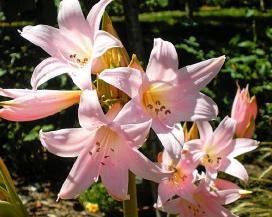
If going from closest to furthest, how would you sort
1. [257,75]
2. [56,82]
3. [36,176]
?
[56,82] < [257,75] < [36,176]

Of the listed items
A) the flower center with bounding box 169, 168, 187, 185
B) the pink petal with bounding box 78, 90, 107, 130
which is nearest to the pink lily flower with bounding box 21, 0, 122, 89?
the pink petal with bounding box 78, 90, 107, 130

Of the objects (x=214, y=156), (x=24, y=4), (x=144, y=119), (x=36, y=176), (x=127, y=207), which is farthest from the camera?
(x=36, y=176)

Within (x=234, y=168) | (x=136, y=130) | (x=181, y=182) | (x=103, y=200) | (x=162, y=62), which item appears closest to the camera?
(x=136, y=130)

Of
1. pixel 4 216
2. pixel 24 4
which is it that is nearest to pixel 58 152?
pixel 4 216

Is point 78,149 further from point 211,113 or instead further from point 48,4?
point 48,4

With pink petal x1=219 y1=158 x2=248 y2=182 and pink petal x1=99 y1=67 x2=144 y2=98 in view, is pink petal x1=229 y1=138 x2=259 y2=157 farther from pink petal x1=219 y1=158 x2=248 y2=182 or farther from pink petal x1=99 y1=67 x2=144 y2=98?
pink petal x1=99 y1=67 x2=144 y2=98

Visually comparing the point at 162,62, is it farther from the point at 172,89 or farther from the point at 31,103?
the point at 31,103

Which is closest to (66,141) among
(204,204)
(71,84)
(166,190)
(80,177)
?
(80,177)

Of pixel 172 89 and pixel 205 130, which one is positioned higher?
pixel 172 89
